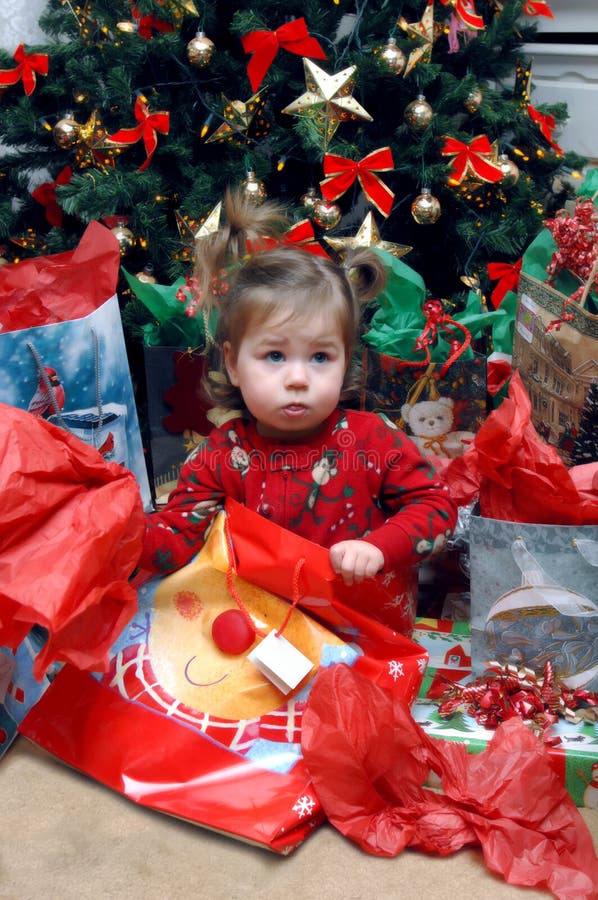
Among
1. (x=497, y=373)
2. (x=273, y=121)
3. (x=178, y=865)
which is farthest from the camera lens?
(x=273, y=121)

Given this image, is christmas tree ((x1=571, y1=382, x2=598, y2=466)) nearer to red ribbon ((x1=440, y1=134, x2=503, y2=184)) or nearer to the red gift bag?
the red gift bag

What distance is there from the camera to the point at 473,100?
1.68 meters

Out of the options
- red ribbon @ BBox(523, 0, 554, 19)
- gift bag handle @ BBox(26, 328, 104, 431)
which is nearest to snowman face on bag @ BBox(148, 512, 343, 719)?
gift bag handle @ BBox(26, 328, 104, 431)

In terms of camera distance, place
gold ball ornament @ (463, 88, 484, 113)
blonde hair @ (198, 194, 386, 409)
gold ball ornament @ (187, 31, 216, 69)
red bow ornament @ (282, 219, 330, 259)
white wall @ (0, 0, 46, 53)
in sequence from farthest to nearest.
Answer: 1. white wall @ (0, 0, 46, 53)
2. gold ball ornament @ (463, 88, 484, 113)
3. gold ball ornament @ (187, 31, 216, 69)
4. red bow ornament @ (282, 219, 330, 259)
5. blonde hair @ (198, 194, 386, 409)

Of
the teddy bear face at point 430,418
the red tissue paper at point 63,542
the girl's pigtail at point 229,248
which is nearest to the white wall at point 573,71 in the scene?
the teddy bear face at point 430,418

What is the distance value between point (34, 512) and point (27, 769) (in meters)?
0.36

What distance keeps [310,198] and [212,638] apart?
0.90 metres

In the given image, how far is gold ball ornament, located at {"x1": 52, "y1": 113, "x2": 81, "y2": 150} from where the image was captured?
1.62 meters

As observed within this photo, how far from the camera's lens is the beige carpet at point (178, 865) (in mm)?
952

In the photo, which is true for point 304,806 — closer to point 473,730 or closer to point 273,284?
point 473,730

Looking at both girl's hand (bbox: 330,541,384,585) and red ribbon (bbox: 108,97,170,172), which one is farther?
red ribbon (bbox: 108,97,170,172)

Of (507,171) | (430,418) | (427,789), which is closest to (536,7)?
(507,171)

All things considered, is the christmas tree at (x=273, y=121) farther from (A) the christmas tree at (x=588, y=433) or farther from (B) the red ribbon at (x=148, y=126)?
(A) the christmas tree at (x=588, y=433)

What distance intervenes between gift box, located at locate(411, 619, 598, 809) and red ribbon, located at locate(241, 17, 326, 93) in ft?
3.29
